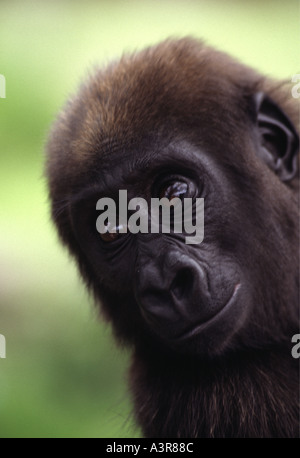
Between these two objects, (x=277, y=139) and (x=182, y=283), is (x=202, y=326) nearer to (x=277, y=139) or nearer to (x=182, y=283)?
(x=182, y=283)

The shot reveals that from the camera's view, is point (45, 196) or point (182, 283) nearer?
point (182, 283)

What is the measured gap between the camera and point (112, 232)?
3529 mm

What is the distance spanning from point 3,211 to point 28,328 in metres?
1.36

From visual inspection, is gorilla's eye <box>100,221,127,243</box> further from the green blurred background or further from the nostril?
the green blurred background

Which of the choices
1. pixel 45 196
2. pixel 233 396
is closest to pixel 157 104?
pixel 45 196

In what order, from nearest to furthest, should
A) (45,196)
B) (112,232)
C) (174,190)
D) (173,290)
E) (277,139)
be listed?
(173,290) < (174,190) < (112,232) < (277,139) < (45,196)

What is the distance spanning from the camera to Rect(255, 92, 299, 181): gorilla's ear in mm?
3656

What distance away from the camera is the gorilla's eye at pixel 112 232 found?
11.4 feet

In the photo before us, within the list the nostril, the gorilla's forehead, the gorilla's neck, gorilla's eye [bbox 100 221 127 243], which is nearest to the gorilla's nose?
the nostril

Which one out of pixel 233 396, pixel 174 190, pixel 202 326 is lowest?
pixel 233 396

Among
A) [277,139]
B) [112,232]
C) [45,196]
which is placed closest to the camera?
[112,232]

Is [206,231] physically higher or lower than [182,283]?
higher

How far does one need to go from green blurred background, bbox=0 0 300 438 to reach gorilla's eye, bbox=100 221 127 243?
734 millimetres

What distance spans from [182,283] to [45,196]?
1.50 metres
